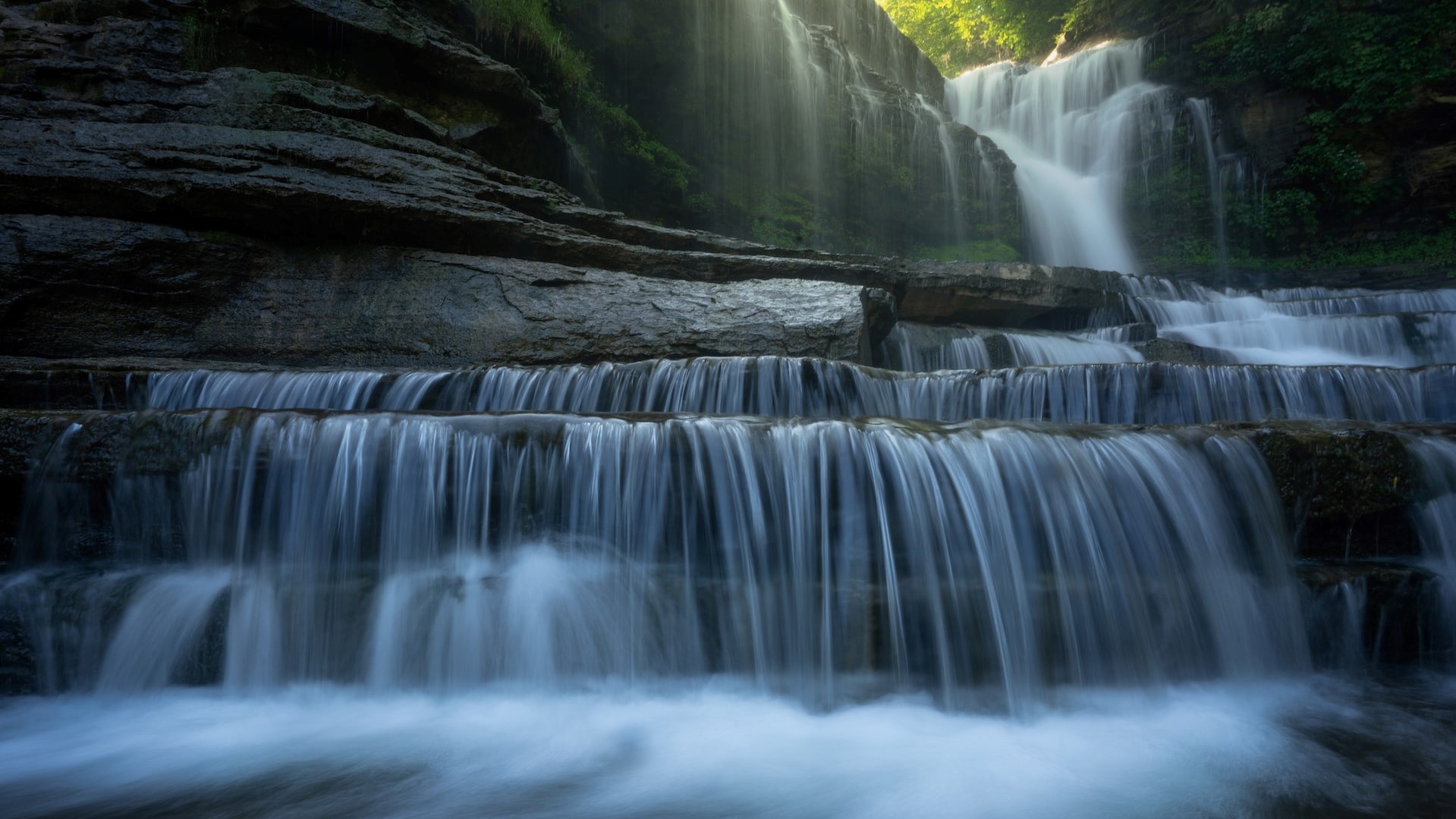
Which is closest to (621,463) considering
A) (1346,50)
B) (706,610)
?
(706,610)

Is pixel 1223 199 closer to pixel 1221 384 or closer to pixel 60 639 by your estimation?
pixel 1221 384

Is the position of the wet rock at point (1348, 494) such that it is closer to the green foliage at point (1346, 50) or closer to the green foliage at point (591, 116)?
the green foliage at point (591, 116)

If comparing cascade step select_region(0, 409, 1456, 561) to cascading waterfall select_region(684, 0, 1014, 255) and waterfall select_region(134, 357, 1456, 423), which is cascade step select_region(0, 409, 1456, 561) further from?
cascading waterfall select_region(684, 0, 1014, 255)

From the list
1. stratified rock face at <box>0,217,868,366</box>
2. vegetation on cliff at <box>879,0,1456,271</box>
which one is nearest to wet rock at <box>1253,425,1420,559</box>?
stratified rock face at <box>0,217,868,366</box>

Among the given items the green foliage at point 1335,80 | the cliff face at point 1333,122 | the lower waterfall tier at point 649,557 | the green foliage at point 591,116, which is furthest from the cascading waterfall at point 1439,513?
the green foliage at point 1335,80

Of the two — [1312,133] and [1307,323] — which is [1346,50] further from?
[1307,323]

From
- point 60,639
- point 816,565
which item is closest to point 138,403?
point 60,639

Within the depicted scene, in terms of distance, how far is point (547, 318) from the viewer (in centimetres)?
645

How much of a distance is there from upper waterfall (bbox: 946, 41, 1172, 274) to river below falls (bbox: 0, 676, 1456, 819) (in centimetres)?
1460

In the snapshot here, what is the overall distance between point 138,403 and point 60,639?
93.5 inches

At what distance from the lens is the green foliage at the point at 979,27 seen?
2217 centimetres

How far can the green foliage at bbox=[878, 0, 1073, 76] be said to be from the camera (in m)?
22.2

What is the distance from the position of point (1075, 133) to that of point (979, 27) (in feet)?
30.5

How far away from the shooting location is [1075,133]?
1816cm
